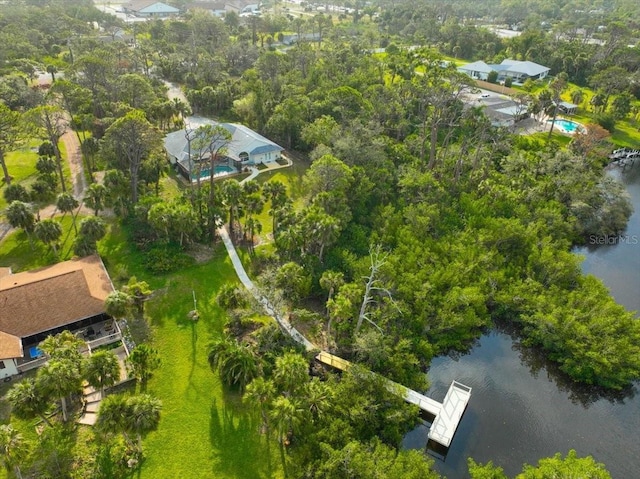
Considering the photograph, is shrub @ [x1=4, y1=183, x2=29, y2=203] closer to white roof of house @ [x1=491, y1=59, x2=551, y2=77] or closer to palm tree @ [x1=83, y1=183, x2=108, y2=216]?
palm tree @ [x1=83, y1=183, x2=108, y2=216]

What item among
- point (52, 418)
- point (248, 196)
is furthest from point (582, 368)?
point (52, 418)

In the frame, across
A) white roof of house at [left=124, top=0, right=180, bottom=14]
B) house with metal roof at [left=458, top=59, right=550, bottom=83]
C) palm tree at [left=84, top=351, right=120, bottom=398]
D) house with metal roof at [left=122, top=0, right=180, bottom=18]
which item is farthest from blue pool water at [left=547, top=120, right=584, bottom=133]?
white roof of house at [left=124, top=0, right=180, bottom=14]

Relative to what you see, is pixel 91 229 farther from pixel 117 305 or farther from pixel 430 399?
pixel 430 399

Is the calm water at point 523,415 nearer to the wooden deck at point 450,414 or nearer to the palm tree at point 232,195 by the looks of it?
the wooden deck at point 450,414

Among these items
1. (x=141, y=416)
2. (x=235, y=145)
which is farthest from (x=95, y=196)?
(x=141, y=416)

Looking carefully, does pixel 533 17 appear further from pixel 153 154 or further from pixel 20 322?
pixel 20 322

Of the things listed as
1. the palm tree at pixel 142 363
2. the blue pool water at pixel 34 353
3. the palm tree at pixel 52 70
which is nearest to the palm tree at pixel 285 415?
the palm tree at pixel 142 363
